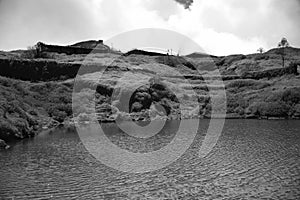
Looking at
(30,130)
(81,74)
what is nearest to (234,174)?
(30,130)

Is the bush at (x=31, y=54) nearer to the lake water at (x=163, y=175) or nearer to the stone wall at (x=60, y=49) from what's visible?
the stone wall at (x=60, y=49)

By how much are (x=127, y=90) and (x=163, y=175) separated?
248ft

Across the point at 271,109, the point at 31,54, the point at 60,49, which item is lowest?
the point at 271,109

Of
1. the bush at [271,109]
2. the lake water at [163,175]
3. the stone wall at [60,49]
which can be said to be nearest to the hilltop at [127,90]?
the bush at [271,109]

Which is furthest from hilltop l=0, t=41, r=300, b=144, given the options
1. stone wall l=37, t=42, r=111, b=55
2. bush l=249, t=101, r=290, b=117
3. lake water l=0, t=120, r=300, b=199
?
lake water l=0, t=120, r=300, b=199

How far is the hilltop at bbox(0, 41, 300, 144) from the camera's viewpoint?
94.8 metres

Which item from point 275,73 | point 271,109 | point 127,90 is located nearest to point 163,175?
point 127,90

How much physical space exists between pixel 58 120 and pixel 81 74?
32380 millimetres

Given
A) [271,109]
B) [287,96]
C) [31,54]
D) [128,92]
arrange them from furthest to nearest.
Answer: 1. [31,54]
2. [287,96]
3. [128,92]
4. [271,109]

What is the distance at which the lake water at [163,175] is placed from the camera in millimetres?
29703

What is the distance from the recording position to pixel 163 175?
119 feet

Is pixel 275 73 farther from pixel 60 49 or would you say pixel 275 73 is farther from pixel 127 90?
pixel 60 49

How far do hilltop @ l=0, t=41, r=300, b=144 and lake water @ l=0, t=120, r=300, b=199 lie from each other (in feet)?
107

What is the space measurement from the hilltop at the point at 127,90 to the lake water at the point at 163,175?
32707 millimetres
